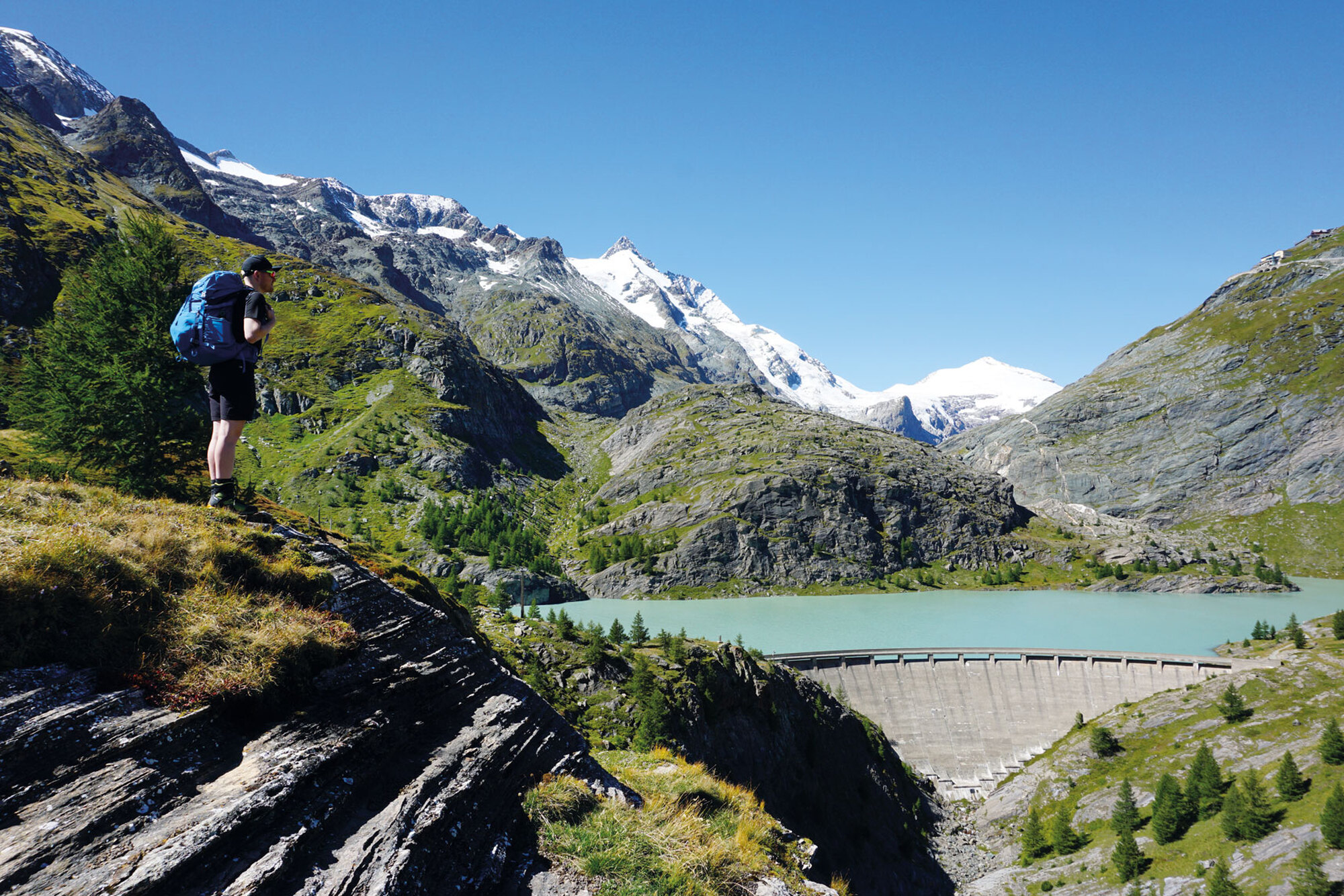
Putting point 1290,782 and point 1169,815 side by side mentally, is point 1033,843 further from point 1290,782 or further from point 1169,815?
point 1290,782

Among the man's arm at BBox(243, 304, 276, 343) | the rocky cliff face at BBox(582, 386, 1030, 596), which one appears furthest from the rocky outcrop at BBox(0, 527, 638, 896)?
the rocky cliff face at BBox(582, 386, 1030, 596)

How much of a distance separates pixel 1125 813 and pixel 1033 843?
8.58m

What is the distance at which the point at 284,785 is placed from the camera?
6309 mm

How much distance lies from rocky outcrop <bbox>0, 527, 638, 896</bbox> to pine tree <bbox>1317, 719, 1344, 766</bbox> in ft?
246

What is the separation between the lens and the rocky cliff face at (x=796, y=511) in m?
149

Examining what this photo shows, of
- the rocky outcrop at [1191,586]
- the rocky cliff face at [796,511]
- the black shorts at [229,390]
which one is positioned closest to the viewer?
the black shorts at [229,390]

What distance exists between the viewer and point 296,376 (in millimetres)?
159250

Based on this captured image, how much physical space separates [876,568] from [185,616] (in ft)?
534

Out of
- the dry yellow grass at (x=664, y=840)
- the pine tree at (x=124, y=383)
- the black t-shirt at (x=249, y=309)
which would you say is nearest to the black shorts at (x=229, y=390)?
the black t-shirt at (x=249, y=309)

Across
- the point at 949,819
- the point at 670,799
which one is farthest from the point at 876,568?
the point at 670,799

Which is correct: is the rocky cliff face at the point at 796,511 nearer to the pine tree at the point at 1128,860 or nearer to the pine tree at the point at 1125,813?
the pine tree at the point at 1125,813

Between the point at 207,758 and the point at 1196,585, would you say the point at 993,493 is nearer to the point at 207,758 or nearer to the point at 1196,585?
the point at 1196,585

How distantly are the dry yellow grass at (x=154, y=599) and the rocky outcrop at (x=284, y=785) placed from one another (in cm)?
32

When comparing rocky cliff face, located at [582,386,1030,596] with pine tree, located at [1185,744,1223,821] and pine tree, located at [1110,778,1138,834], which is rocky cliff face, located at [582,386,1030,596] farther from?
pine tree, located at [1185,744,1223,821]
